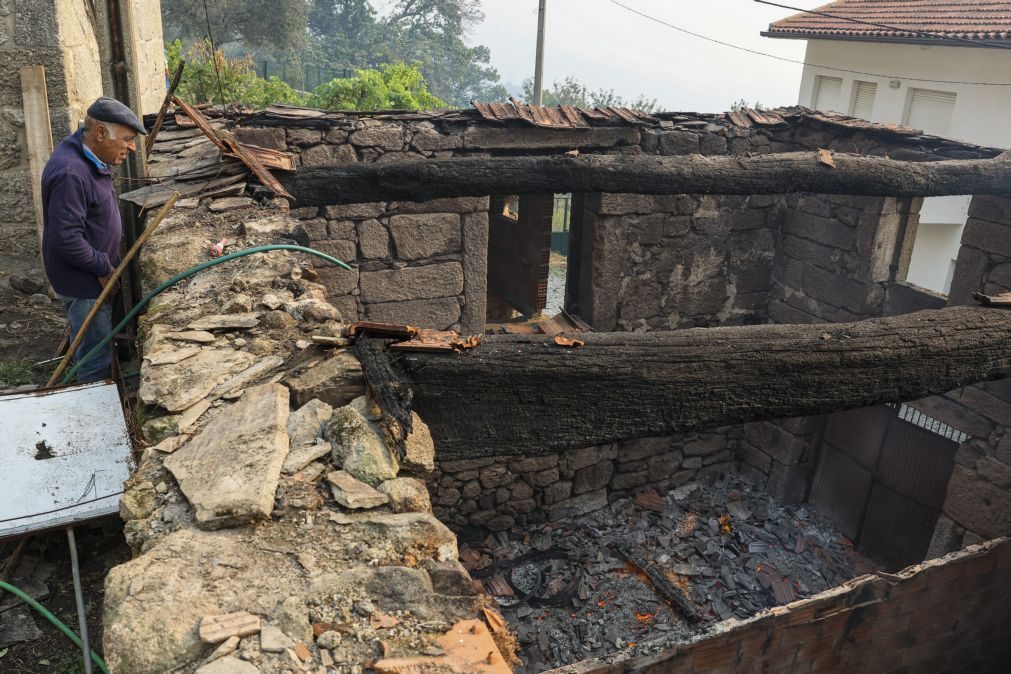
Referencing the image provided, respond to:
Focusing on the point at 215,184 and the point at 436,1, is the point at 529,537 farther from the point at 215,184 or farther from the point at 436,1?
the point at 436,1

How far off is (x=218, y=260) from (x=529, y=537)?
4546mm

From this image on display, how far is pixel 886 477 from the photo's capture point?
7.11 m

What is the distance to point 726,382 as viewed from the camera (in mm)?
3174

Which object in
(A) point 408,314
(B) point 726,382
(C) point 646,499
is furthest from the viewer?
(C) point 646,499

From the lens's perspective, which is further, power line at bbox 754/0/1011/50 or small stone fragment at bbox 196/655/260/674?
power line at bbox 754/0/1011/50

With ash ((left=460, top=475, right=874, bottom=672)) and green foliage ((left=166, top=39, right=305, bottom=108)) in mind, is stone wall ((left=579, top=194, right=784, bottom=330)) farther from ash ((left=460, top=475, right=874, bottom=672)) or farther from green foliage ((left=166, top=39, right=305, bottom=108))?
green foliage ((left=166, top=39, right=305, bottom=108))

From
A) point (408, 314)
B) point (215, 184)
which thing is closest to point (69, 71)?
point (215, 184)

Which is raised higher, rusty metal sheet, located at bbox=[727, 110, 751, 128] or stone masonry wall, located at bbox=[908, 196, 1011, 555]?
rusty metal sheet, located at bbox=[727, 110, 751, 128]

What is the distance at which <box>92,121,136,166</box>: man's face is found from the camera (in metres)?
3.70

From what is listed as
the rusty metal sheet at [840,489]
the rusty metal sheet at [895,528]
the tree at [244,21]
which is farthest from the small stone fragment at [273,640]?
the tree at [244,21]

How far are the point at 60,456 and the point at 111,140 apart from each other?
173 cm

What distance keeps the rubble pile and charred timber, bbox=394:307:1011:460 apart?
0.77 feet

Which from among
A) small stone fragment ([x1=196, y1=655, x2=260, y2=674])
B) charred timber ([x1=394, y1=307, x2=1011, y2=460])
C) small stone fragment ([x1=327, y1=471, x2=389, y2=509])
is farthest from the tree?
small stone fragment ([x1=196, y1=655, x2=260, y2=674])

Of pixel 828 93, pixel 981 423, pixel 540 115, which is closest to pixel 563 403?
pixel 540 115
